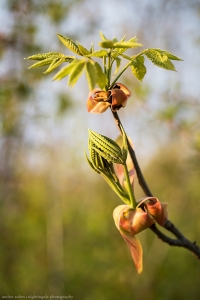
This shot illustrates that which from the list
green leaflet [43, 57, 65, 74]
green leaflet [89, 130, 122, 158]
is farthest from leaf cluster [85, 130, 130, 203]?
green leaflet [43, 57, 65, 74]

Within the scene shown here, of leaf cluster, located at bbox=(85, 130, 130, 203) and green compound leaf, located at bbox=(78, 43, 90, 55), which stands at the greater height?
green compound leaf, located at bbox=(78, 43, 90, 55)

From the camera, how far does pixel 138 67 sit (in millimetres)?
484

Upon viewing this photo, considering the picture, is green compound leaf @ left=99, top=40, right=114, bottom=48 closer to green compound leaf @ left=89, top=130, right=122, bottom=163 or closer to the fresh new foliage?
the fresh new foliage

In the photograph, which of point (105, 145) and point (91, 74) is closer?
point (91, 74)

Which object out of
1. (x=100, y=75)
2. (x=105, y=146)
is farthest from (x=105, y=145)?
(x=100, y=75)

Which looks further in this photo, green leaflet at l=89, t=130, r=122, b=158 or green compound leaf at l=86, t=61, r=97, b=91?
green leaflet at l=89, t=130, r=122, b=158

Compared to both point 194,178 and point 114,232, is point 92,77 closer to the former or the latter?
point 194,178

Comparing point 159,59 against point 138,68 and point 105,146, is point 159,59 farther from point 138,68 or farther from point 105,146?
point 105,146

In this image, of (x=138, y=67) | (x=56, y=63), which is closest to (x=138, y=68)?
(x=138, y=67)

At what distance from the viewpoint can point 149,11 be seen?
273 cm

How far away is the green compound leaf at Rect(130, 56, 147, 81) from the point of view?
48cm

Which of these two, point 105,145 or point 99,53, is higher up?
point 99,53

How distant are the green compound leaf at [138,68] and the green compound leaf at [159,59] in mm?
13

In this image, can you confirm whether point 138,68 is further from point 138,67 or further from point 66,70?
point 66,70
